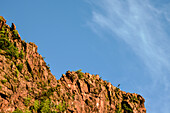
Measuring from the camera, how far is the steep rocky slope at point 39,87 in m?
52.7

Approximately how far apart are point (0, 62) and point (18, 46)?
23.8 ft

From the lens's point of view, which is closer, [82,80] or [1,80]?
[1,80]

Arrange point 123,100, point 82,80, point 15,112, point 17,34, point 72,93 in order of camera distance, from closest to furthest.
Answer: point 15,112 → point 17,34 → point 72,93 → point 82,80 → point 123,100

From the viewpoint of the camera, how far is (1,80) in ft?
168

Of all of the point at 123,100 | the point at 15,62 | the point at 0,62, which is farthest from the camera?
the point at 123,100

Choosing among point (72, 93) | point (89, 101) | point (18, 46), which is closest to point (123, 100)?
point (89, 101)

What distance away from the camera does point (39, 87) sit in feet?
193

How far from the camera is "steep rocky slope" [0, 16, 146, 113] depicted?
5266 cm

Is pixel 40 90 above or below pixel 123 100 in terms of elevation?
below

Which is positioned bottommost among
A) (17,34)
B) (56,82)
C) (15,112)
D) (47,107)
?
(15,112)

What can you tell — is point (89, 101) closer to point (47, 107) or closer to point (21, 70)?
point (47, 107)

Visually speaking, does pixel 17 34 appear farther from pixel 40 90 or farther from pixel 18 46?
pixel 40 90

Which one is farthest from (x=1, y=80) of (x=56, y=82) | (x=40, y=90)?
(x=56, y=82)

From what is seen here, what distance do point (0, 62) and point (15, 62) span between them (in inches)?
156
